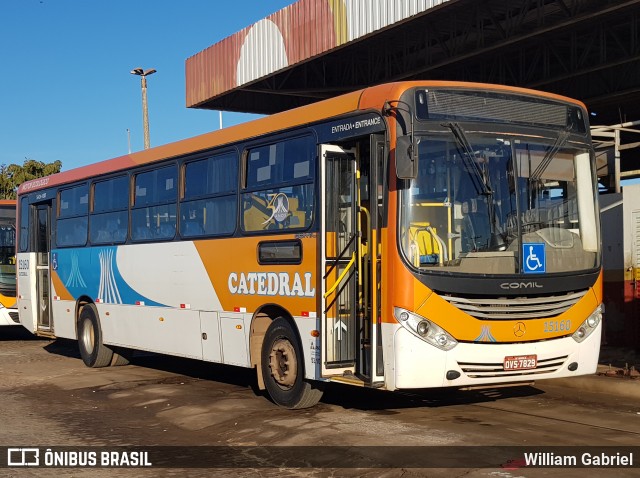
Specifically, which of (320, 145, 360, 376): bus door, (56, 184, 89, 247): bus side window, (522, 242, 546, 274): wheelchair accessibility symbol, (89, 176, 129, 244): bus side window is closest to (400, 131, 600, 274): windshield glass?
(522, 242, 546, 274): wheelchair accessibility symbol

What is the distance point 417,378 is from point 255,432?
179 centimetres

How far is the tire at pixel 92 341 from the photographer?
583 inches

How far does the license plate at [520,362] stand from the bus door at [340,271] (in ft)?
5.44

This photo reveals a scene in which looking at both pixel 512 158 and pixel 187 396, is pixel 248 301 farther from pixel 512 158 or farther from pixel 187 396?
pixel 512 158

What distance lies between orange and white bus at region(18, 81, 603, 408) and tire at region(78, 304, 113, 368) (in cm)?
366

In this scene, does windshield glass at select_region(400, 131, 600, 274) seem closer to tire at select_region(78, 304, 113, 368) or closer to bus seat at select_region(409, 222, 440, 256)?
bus seat at select_region(409, 222, 440, 256)

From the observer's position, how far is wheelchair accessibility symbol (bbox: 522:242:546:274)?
27.7 feet

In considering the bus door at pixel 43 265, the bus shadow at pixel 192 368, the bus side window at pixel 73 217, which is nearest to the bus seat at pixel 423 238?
the bus shadow at pixel 192 368

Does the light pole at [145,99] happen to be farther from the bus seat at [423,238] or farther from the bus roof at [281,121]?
the bus seat at [423,238]

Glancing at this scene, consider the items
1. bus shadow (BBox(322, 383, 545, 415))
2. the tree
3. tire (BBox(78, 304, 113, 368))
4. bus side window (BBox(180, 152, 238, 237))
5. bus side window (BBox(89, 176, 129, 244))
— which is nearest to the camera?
bus shadow (BBox(322, 383, 545, 415))

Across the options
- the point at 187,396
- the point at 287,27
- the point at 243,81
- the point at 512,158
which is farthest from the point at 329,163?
the point at 243,81

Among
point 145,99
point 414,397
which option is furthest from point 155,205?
point 145,99

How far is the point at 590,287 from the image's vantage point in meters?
8.99

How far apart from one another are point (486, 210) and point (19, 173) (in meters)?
40.9
